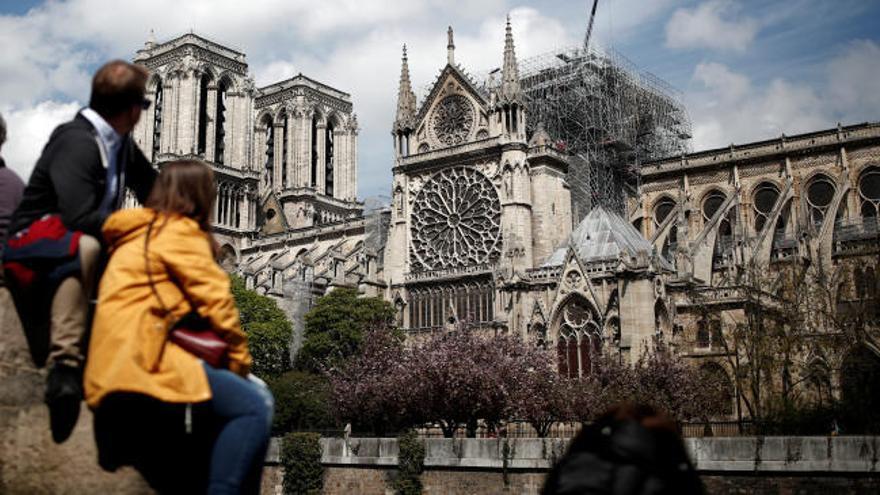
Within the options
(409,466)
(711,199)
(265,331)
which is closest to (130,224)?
(409,466)

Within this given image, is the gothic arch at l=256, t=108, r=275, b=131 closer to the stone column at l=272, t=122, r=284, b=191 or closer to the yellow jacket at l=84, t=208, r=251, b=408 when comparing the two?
the stone column at l=272, t=122, r=284, b=191

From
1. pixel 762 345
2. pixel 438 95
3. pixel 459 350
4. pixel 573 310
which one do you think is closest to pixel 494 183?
pixel 438 95

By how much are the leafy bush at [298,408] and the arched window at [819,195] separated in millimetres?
25655

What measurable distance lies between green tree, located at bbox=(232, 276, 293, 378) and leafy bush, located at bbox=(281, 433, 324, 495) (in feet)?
60.4

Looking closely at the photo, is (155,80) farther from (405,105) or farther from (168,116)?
(405,105)

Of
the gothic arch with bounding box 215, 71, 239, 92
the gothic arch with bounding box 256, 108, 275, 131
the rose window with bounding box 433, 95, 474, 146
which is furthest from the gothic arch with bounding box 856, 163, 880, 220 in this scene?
the gothic arch with bounding box 256, 108, 275, 131

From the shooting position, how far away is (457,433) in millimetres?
39375

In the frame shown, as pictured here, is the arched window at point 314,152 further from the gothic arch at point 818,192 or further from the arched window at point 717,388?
the arched window at point 717,388

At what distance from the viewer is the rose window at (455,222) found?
4741 cm

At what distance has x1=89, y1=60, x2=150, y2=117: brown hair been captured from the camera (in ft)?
12.7

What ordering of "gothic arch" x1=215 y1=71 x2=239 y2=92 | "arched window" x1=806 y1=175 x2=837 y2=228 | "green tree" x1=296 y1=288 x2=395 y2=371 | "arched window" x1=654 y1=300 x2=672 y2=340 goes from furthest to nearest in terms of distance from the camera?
"gothic arch" x1=215 y1=71 x2=239 y2=92 < "arched window" x1=806 y1=175 x2=837 y2=228 < "green tree" x1=296 y1=288 x2=395 y2=371 < "arched window" x1=654 y1=300 x2=672 y2=340

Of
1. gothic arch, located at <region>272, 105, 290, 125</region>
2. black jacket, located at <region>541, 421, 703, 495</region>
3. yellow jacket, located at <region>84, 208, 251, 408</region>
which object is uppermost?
gothic arch, located at <region>272, 105, 290, 125</region>

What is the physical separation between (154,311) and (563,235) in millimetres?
43946

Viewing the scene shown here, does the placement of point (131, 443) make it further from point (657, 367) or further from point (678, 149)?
point (678, 149)
